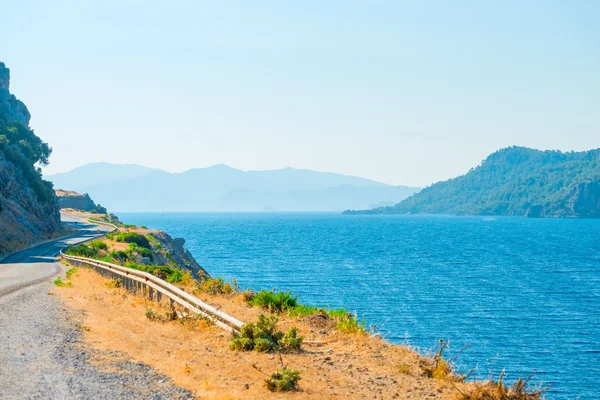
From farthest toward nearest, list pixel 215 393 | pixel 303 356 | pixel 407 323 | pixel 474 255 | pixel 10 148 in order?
1. pixel 474 255
2. pixel 10 148
3. pixel 407 323
4. pixel 303 356
5. pixel 215 393

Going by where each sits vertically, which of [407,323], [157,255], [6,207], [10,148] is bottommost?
[407,323]

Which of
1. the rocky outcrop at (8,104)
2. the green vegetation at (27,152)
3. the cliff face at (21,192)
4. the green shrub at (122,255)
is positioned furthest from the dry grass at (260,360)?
the rocky outcrop at (8,104)

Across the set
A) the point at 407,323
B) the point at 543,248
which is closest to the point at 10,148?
the point at 407,323

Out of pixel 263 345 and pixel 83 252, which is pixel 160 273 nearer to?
pixel 263 345

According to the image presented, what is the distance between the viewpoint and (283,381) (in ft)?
29.9

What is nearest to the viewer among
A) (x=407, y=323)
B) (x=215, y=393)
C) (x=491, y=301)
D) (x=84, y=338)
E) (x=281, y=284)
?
(x=215, y=393)

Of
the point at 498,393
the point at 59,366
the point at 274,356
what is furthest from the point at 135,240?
→ the point at 498,393

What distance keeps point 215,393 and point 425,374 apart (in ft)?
14.4

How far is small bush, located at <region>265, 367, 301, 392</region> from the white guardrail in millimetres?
3280

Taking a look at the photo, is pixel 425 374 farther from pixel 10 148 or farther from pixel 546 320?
pixel 10 148

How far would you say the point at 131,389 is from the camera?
8875 mm

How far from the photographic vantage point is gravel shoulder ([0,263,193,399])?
8.61 metres

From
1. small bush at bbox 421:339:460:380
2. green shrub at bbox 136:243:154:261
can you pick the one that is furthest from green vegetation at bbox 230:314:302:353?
green shrub at bbox 136:243:154:261

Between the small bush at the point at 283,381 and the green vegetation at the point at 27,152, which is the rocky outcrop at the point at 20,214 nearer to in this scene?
the green vegetation at the point at 27,152
